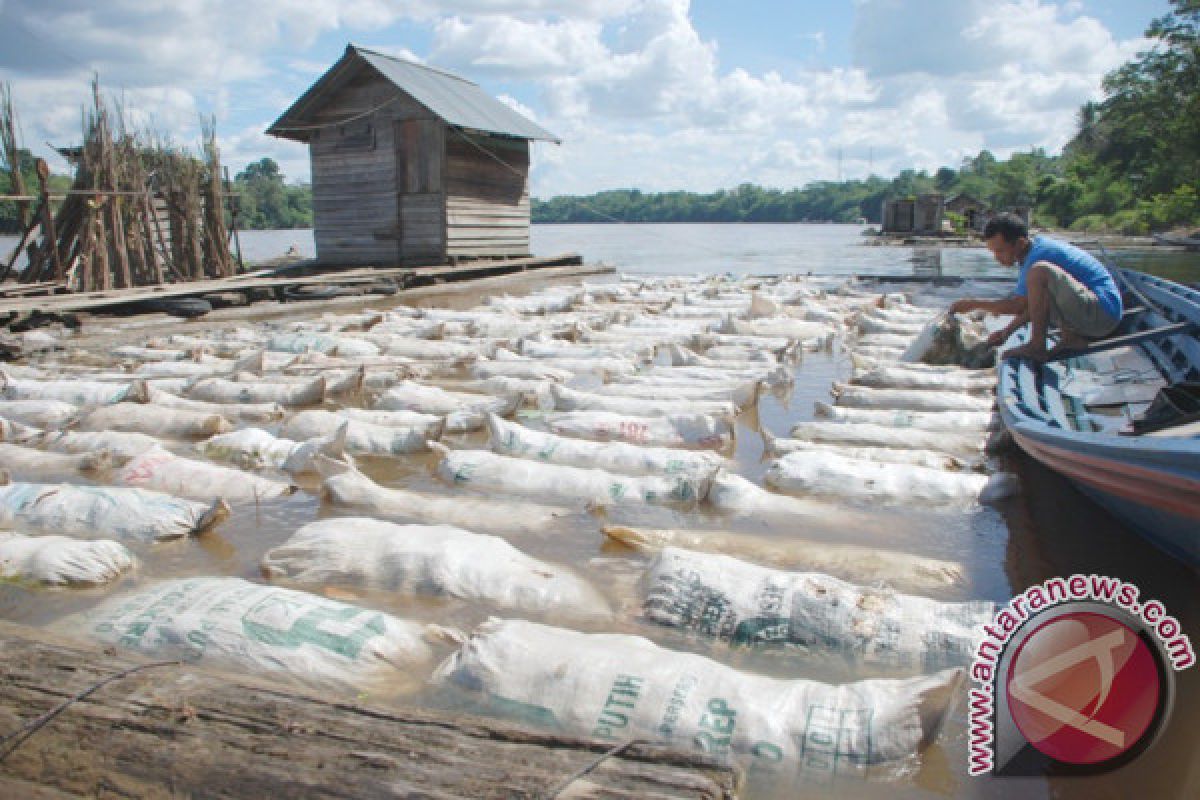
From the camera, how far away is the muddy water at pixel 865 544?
2559 mm

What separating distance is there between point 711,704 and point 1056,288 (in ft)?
15.6

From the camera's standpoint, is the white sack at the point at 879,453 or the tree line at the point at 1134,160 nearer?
the white sack at the point at 879,453

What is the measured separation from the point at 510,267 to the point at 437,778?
62.7 ft

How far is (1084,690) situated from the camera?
7.84 ft

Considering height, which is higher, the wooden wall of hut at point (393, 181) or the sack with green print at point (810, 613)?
the wooden wall of hut at point (393, 181)

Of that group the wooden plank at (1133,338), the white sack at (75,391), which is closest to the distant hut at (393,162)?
the white sack at (75,391)

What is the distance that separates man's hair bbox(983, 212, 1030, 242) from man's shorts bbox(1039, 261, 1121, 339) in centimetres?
32

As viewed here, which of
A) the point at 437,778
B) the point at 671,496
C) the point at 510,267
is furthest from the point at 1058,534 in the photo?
the point at 510,267

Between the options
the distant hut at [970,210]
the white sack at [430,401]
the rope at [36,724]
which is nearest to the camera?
the rope at [36,724]

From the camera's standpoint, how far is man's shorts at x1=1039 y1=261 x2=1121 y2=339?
591 cm

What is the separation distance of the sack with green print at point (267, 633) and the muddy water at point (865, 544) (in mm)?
145

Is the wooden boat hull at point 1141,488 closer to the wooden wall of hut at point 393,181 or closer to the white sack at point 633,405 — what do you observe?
the white sack at point 633,405

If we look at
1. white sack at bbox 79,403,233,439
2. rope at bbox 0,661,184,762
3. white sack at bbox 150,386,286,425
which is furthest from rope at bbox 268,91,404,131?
rope at bbox 0,661,184,762

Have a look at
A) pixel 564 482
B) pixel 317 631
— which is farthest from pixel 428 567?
pixel 564 482
